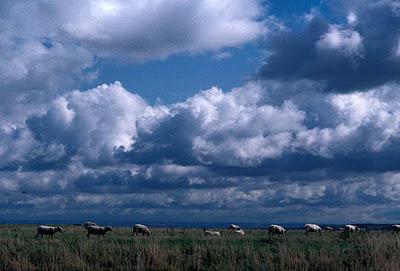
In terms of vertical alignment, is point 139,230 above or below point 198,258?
above

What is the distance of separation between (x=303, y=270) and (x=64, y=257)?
10301 mm

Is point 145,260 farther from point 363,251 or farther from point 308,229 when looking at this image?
point 308,229

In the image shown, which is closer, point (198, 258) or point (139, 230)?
point (198, 258)

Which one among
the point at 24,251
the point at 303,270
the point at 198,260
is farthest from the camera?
the point at 24,251

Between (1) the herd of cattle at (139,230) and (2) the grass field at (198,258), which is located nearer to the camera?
(2) the grass field at (198,258)

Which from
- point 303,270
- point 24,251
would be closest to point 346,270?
point 303,270

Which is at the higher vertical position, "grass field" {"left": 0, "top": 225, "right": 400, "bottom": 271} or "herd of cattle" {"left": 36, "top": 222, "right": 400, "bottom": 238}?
"herd of cattle" {"left": 36, "top": 222, "right": 400, "bottom": 238}

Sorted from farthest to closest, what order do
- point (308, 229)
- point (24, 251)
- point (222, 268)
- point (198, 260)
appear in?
point (308, 229), point (24, 251), point (198, 260), point (222, 268)

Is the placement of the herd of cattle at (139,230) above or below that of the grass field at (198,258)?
above

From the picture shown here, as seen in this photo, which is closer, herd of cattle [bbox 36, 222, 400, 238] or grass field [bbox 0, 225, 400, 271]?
grass field [bbox 0, 225, 400, 271]

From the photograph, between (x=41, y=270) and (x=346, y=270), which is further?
(x=41, y=270)

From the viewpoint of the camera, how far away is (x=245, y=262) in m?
22.2

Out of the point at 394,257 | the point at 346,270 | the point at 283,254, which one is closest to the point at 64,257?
the point at 283,254

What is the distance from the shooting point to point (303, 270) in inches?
759
